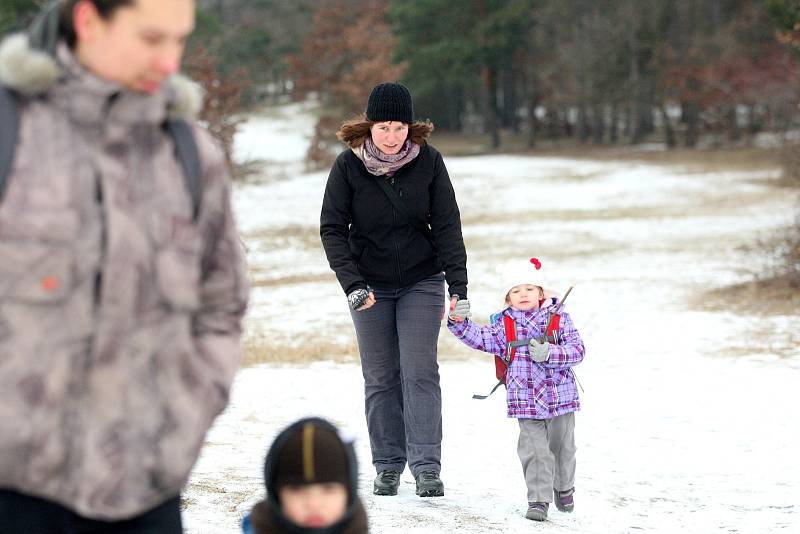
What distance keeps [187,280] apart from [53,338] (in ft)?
0.90

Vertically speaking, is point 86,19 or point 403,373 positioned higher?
point 86,19

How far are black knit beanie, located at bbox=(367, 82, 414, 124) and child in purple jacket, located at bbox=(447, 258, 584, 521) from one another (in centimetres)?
90

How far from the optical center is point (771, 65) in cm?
4212

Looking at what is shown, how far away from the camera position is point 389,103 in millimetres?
5352

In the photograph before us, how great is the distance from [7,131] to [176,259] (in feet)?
1.27

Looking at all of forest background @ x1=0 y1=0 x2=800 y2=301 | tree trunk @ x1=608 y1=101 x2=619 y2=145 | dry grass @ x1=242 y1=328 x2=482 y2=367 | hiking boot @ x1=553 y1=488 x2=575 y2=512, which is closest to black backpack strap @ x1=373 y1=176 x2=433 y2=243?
hiking boot @ x1=553 y1=488 x2=575 y2=512

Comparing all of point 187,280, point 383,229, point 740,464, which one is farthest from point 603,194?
point 187,280

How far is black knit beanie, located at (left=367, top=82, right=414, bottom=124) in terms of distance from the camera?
210 inches

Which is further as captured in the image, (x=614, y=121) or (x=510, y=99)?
(x=510, y=99)

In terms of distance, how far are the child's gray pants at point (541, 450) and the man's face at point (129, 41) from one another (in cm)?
360

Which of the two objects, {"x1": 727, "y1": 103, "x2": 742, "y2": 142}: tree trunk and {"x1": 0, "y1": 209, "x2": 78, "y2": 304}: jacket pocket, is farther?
{"x1": 727, "y1": 103, "x2": 742, "y2": 142}: tree trunk

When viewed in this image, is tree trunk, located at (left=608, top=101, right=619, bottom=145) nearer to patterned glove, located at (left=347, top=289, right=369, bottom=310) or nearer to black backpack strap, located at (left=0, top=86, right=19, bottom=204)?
patterned glove, located at (left=347, top=289, right=369, bottom=310)

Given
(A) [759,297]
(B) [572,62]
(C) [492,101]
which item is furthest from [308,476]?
(C) [492,101]

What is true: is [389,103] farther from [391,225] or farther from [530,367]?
[530,367]
